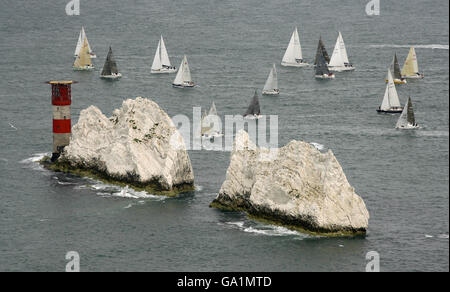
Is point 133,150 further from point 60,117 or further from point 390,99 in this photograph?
point 390,99

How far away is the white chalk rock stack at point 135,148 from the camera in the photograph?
454 ft

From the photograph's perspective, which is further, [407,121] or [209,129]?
[407,121]

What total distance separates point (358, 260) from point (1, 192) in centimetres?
5431

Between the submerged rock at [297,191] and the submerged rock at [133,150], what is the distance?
10.4 m

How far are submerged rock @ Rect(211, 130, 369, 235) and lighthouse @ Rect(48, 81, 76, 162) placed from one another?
3416 cm

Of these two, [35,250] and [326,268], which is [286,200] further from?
[35,250]

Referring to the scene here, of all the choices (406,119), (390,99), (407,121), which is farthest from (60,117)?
(390,99)

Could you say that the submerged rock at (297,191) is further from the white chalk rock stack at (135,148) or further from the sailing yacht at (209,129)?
the sailing yacht at (209,129)

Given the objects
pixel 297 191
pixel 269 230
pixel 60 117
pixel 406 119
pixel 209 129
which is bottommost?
pixel 269 230

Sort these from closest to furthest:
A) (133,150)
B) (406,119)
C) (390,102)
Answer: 1. (133,150)
2. (406,119)
3. (390,102)

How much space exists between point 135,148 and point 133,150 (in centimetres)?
45

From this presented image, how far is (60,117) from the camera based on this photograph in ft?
505

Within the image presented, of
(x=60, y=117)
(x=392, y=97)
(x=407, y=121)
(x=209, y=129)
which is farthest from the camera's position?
(x=392, y=97)

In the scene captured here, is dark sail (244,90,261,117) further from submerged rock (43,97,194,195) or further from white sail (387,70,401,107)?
submerged rock (43,97,194,195)
